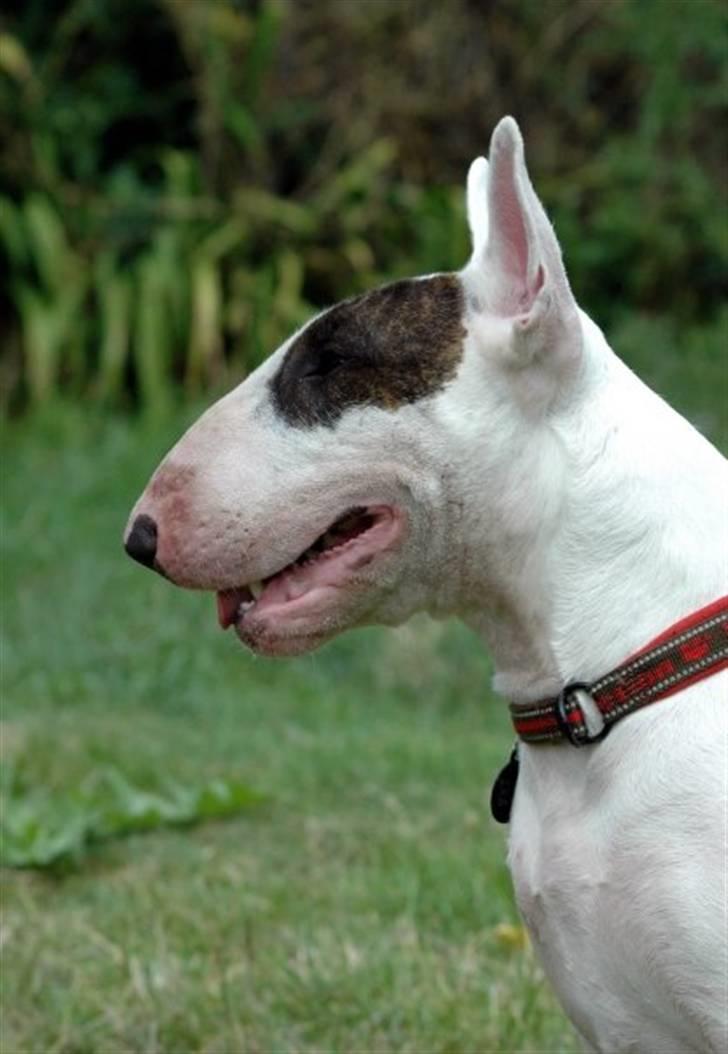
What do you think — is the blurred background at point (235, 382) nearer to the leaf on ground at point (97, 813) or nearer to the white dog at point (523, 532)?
the leaf on ground at point (97, 813)

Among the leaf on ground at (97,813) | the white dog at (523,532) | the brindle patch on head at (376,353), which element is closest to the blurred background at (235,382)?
the leaf on ground at (97,813)

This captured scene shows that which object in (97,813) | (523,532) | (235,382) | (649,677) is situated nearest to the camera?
(649,677)

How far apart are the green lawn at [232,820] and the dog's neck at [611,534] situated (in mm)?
1295

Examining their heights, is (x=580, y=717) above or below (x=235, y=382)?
above

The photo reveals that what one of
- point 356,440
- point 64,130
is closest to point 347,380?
point 356,440

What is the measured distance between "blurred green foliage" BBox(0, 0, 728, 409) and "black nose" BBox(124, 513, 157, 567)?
7209 millimetres

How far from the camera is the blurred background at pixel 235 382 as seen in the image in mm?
4496

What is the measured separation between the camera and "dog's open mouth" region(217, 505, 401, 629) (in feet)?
10.2

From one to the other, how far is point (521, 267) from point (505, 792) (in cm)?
82

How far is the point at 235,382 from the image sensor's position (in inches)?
419

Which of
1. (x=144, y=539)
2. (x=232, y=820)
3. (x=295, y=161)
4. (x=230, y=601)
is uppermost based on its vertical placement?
(x=144, y=539)

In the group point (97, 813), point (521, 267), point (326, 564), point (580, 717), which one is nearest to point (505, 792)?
point (580, 717)

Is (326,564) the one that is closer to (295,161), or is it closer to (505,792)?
(505,792)

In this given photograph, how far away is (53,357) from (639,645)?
800cm
